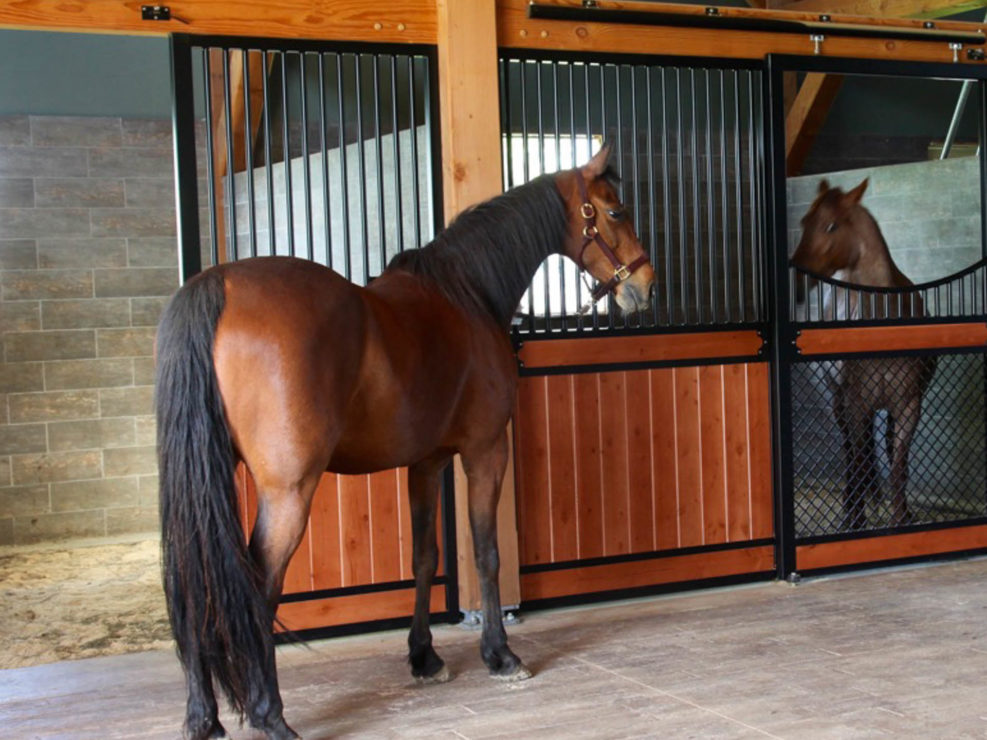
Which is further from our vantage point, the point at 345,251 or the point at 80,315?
the point at 80,315

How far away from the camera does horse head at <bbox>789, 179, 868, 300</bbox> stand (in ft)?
17.2

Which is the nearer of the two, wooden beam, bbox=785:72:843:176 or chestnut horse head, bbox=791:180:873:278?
chestnut horse head, bbox=791:180:873:278

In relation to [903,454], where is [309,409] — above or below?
above

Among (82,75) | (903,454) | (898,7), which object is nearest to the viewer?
(903,454)

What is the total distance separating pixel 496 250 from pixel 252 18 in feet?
3.80

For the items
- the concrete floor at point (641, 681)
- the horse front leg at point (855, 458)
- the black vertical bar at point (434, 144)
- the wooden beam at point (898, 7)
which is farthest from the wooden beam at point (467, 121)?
the wooden beam at point (898, 7)

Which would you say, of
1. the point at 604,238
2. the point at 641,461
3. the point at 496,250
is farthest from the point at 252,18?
the point at 641,461

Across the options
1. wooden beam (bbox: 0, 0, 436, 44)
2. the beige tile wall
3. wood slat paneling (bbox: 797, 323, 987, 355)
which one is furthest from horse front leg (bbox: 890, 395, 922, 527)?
the beige tile wall

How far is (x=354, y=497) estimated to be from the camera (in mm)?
4031

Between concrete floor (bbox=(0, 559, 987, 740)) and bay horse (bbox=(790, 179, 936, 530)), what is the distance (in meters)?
0.76

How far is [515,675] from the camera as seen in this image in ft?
11.3

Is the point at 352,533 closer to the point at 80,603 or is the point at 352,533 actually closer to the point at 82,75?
the point at 80,603

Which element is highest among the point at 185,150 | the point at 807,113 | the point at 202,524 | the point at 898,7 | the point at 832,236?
the point at 898,7

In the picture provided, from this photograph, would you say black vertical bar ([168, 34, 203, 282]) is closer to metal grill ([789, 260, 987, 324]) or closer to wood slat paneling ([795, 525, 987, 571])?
metal grill ([789, 260, 987, 324])
